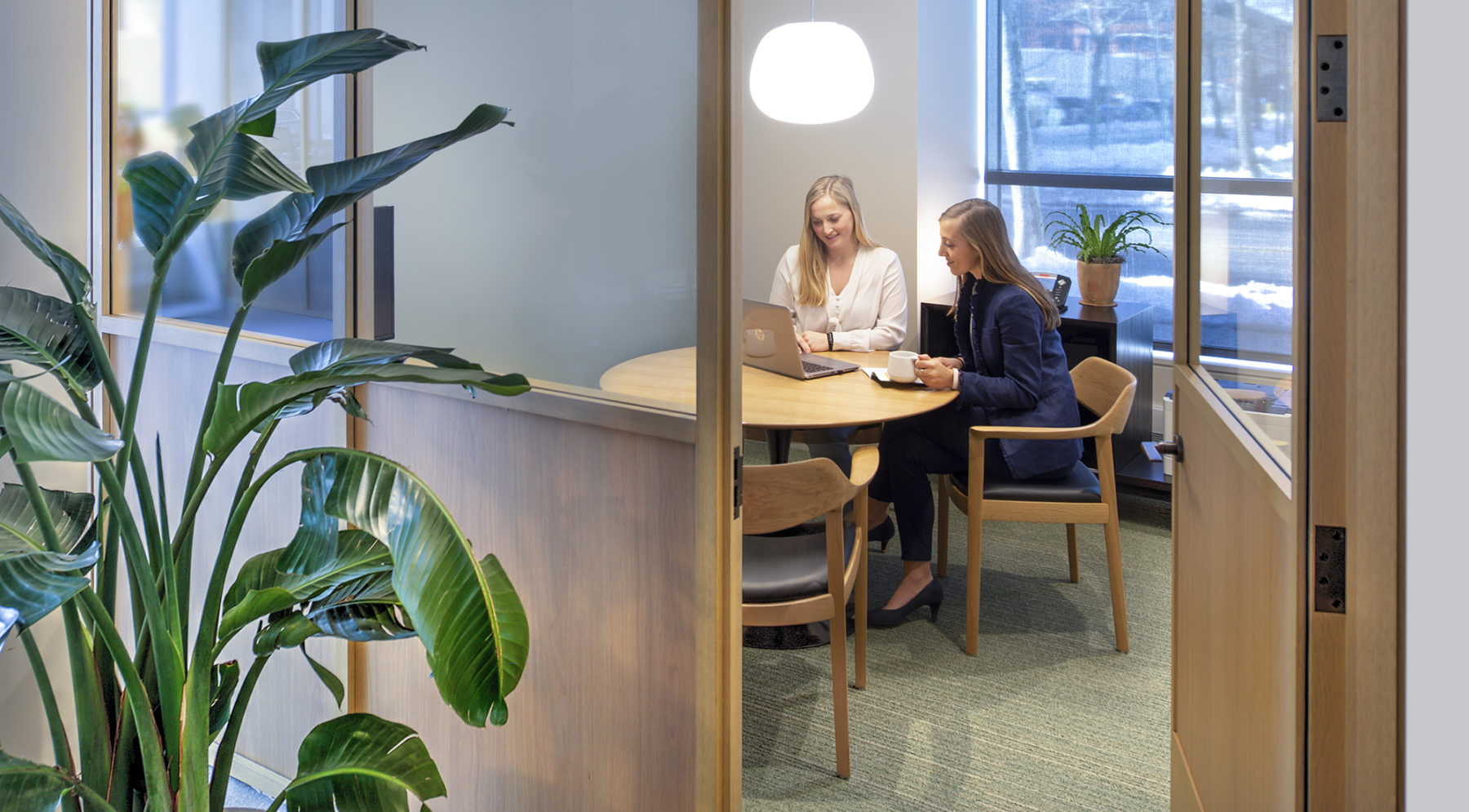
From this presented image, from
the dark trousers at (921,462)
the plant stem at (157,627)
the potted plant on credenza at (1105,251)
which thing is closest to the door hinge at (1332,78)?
the plant stem at (157,627)

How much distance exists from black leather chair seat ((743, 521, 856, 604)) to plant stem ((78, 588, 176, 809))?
4.53 ft

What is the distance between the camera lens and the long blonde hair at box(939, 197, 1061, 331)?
351cm

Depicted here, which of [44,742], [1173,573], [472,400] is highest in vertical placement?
[472,400]

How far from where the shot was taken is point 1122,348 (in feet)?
15.0

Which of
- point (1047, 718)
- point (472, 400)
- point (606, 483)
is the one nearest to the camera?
point (606, 483)

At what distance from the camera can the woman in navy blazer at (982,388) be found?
11.3 ft

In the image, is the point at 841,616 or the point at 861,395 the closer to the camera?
the point at 841,616

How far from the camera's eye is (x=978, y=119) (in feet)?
18.7

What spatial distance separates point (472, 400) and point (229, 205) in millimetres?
1028

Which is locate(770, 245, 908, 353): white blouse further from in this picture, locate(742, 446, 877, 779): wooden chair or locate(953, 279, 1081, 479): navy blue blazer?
locate(742, 446, 877, 779): wooden chair

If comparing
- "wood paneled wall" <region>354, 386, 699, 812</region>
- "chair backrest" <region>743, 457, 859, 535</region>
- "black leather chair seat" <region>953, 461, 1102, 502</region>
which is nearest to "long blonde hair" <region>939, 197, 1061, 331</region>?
"black leather chair seat" <region>953, 461, 1102, 502</region>

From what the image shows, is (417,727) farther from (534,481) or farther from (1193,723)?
(1193,723)

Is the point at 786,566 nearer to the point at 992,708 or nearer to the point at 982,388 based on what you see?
the point at 992,708

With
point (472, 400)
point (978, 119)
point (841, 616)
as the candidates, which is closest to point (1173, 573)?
point (841, 616)
